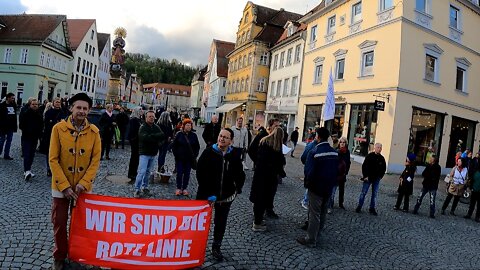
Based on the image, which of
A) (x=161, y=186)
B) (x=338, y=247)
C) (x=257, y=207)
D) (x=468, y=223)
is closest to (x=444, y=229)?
(x=468, y=223)

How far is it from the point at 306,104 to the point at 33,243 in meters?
24.8

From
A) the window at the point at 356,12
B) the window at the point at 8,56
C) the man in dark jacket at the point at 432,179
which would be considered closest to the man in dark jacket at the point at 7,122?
the man in dark jacket at the point at 432,179

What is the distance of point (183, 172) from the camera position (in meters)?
8.47

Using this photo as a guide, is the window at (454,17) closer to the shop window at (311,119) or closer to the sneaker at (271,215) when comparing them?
the shop window at (311,119)

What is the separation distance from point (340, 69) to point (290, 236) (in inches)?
770

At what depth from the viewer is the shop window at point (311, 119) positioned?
26220mm

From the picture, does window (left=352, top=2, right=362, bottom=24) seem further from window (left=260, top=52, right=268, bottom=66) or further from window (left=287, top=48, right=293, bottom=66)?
window (left=260, top=52, right=268, bottom=66)

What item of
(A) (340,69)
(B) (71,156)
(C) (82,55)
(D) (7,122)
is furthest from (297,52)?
(C) (82,55)

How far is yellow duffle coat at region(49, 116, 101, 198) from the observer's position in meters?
4.06

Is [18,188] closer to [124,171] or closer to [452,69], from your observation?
[124,171]

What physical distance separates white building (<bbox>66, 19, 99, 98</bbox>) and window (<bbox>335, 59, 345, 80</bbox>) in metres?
42.3

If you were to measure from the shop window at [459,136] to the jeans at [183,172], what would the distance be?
19.3 meters

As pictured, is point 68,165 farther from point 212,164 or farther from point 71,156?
point 212,164

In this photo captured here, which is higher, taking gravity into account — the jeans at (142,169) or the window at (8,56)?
the window at (8,56)
